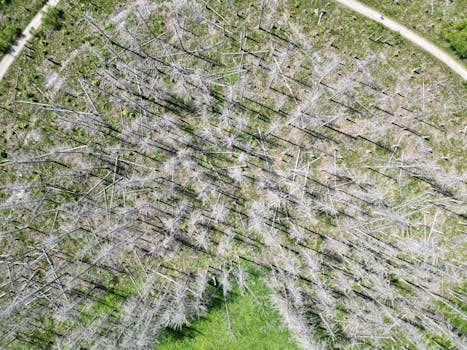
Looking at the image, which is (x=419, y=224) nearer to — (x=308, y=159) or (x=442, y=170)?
(x=442, y=170)

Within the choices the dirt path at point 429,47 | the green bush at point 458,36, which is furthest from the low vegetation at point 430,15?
the dirt path at point 429,47

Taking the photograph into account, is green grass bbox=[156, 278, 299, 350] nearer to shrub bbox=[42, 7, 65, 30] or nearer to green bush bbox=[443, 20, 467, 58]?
green bush bbox=[443, 20, 467, 58]

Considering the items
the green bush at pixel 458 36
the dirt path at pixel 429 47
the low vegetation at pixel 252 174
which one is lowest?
the low vegetation at pixel 252 174

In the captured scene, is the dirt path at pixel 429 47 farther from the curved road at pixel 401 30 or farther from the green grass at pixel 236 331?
the green grass at pixel 236 331

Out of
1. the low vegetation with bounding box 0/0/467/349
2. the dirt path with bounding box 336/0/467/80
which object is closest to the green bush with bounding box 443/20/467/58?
the dirt path with bounding box 336/0/467/80

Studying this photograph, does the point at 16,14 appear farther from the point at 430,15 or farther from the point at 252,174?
the point at 430,15

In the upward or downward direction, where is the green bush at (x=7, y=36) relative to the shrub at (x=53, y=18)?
downward

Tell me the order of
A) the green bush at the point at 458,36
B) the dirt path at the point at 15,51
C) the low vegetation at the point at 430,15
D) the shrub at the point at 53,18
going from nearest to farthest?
1. the green bush at the point at 458,36
2. the low vegetation at the point at 430,15
3. the shrub at the point at 53,18
4. the dirt path at the point at 15,51
